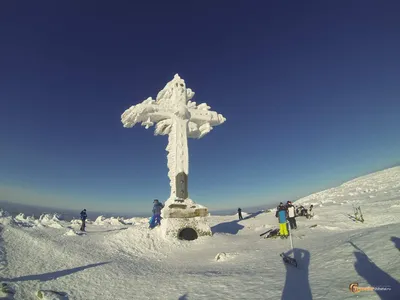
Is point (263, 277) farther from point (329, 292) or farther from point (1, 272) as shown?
point (1, 272)

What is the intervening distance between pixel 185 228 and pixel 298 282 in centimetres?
873

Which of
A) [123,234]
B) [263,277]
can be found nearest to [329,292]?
[263,277]

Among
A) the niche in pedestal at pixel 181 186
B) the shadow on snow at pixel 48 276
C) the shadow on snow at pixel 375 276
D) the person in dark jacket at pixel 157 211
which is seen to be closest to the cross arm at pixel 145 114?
the niche in pedestal at pixel 181 186

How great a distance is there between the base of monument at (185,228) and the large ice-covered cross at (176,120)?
4.80 feet

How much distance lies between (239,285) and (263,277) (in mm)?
902

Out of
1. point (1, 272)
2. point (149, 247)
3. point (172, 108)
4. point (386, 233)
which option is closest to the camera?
point (1, 272)

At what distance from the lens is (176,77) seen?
18.5 meters

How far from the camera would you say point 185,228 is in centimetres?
1497

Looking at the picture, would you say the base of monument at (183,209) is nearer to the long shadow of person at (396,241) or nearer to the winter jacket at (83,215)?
the winter jacket at (83,215)

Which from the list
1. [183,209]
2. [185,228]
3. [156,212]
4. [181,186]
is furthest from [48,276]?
[181,186]

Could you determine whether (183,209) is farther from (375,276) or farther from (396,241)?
(375,276)

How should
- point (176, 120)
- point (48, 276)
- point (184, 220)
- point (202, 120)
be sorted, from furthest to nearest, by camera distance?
point (202, 120), point (176, 120), point (184, 220), point (48, 276)

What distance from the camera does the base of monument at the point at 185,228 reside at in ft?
47.7

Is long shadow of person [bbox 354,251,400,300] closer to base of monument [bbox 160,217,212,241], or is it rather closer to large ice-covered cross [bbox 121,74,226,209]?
base of monument [bbox 160,217,212,241]
